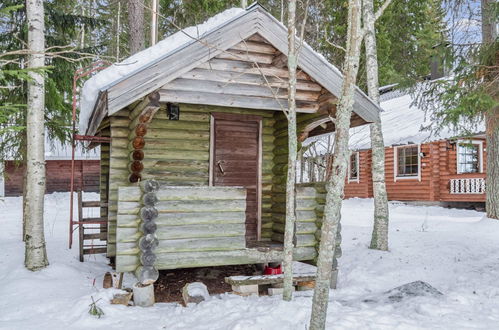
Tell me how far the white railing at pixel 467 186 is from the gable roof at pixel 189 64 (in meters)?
12.6

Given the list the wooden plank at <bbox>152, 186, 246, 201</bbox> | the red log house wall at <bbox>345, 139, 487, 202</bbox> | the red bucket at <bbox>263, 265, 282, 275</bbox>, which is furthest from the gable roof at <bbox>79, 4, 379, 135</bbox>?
the red log house wall at <bbox>345, 139, 487, 202</bbox>

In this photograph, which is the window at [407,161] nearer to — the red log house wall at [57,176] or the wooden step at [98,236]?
the wooden step at [98,236]

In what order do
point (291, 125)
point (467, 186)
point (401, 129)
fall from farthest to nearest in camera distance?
point (401, 129) → point (467, 186) → point (291, 125)

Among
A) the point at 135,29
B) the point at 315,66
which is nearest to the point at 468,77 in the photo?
the point at 315,66

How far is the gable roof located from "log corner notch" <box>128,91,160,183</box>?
0.21 meters

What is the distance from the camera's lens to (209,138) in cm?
802

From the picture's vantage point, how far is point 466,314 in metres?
5.25

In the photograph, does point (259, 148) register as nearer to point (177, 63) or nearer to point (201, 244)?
point (201, 244)

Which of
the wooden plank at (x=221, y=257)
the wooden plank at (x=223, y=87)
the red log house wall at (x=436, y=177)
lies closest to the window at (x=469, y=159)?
the red log house wall at (x=436, y=177)

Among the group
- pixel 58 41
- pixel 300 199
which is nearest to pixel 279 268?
pixel 300 199

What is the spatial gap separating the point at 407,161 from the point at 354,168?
431cm

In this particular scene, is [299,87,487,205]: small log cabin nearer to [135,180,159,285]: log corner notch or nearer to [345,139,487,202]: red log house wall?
[345,139,487,202]: red log house wall

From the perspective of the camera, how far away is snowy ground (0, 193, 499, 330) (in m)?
4.99

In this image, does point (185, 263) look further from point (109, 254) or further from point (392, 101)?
point (392, 101)
